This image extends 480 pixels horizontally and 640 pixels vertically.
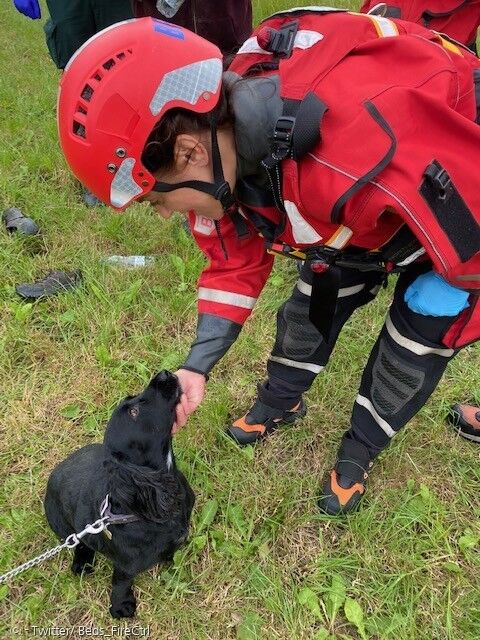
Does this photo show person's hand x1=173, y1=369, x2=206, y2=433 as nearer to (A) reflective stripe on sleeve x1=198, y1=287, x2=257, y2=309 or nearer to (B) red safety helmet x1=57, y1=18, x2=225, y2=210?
(A) reflective stripe on sleeve x1=198, y1=287, x2=257, y2=309

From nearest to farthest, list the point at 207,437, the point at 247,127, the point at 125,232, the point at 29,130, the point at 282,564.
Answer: the point at 247,127 < the point at 282,564 < the point at 207,437 < the point at 125,232 < the point at 29,130

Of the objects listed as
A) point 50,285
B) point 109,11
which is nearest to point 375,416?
point 50,285

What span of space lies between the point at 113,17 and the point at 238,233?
2.89 meters

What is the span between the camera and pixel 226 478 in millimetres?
2553

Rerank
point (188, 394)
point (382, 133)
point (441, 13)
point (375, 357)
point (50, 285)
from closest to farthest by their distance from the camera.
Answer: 1. point (382, 133)
2. point (188, 394)
3. point (375, 357)
4. point (441, 13)
5. point (50, 285)

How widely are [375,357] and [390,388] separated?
15cm

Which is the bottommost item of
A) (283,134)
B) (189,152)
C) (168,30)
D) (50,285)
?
(50,285)

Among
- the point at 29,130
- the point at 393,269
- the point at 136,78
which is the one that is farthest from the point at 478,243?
the point at 29,130

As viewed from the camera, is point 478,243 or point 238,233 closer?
point 478,243

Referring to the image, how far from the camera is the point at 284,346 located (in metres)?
2.43

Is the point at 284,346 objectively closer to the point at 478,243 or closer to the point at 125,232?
the point at 478,243

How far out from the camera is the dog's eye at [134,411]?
1929mm

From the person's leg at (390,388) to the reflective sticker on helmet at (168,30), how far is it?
1099mm

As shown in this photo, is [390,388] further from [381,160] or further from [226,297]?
[381,160]
